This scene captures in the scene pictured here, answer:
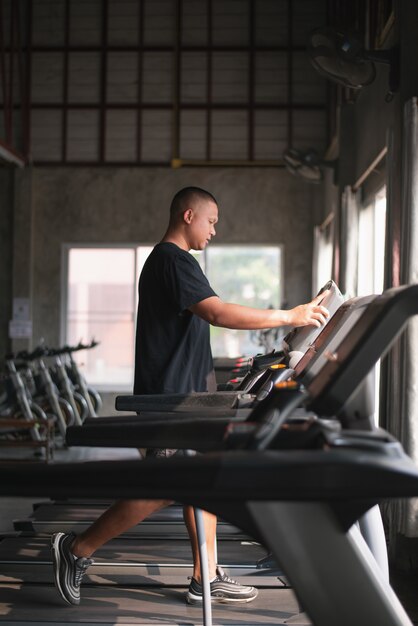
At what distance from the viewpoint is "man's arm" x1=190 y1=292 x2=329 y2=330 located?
2.41m

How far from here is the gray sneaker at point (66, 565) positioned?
293 cm

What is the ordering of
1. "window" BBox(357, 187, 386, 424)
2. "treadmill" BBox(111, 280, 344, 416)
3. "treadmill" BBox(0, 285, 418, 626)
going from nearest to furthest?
"treadmill" BBox(0, 285, 418, 626)
"treadmill" BBox(111, 280, 344, 416)
"window" BBox(357, 187, 386, 424)

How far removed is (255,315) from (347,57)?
9.84 feet

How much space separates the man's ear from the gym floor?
4.28 ft

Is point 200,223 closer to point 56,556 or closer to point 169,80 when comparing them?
point 56,556

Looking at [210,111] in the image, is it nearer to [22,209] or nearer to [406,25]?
[22,209]

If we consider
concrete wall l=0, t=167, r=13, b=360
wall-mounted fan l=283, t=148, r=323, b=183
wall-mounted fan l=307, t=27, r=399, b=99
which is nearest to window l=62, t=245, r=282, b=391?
concrete wall l=0, t=167, r=13, b=360

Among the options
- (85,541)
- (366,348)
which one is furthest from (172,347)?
(366,348)

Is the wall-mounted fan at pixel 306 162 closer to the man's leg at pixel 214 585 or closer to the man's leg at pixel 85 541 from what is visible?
the man's leg at pixel 214 585

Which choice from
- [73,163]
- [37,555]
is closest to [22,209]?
[73,163]

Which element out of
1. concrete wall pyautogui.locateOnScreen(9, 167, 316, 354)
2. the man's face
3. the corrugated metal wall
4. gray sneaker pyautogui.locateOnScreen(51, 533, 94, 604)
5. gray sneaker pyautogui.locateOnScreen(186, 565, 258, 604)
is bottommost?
gray sneaker pyautogui.locateOnScreen(186, 565, 258, 604)

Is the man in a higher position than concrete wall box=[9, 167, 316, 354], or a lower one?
lower

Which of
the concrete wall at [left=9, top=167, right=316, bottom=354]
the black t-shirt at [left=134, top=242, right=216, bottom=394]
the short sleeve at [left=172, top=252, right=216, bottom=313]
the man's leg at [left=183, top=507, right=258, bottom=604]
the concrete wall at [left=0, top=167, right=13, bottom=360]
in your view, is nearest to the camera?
the short sleeve at [left=172, top=252, right=216, bottom=313]

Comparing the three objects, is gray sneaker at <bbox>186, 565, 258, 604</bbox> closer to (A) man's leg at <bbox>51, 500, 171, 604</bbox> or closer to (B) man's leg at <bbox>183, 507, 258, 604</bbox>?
(B) man's leg at <bbox>183, 507, 258, 604</bbox>
